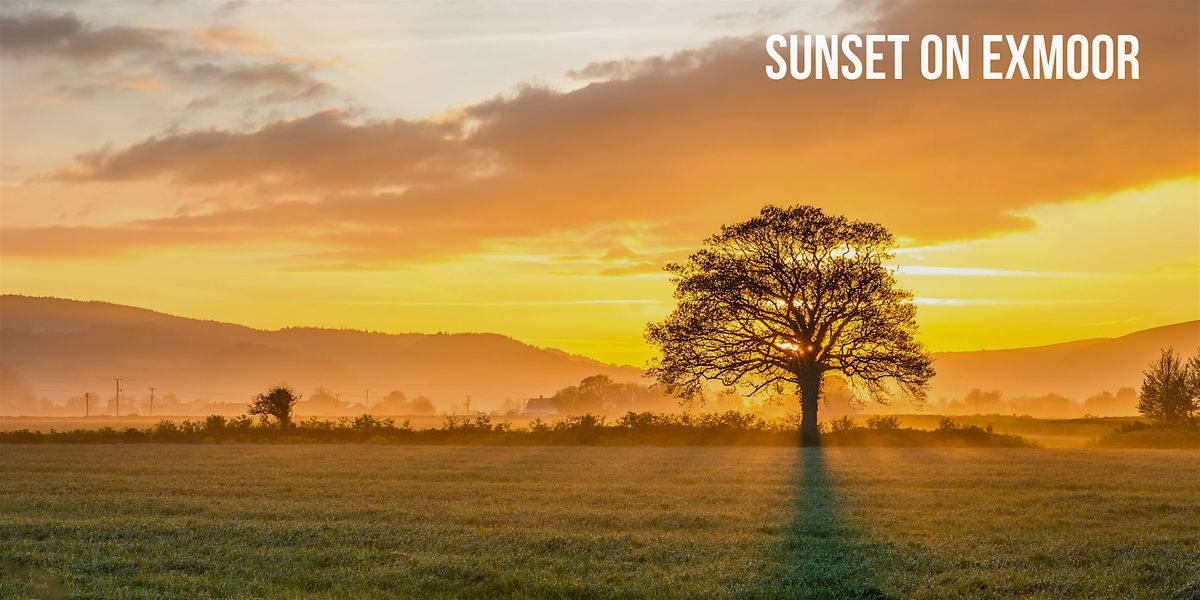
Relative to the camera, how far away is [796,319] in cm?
5991

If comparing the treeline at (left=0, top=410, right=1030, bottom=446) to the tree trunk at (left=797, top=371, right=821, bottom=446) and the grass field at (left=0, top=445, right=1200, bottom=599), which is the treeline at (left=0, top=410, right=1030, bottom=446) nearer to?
the tree trunk at (left=797, top=371, right=821, bottom=446)

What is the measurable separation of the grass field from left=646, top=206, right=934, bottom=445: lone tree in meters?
21.2

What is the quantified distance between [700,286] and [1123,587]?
43970mm

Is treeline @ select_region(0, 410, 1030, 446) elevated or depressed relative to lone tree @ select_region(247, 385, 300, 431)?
depressed

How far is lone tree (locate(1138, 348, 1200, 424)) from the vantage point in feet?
232

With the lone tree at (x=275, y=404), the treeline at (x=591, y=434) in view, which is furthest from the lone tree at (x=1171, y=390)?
the lone tree at (x=275, y=404)

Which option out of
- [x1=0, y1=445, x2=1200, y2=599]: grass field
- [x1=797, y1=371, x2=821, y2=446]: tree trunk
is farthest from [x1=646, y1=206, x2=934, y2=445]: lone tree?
[x1=0, y1=445, x2=1200, y2=599]: grass field

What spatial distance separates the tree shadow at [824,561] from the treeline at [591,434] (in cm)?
3520

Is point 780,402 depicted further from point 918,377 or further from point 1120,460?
point 1120,460

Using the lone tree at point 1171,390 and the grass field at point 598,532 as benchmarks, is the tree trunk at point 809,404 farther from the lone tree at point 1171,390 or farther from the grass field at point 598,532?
the lone tree at point 1171,390

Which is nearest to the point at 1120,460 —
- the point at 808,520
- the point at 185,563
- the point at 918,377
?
the point at 918,377

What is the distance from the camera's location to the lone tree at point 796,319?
58281 mm

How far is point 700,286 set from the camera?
59.2 meters

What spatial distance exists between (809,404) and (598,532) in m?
41.0
